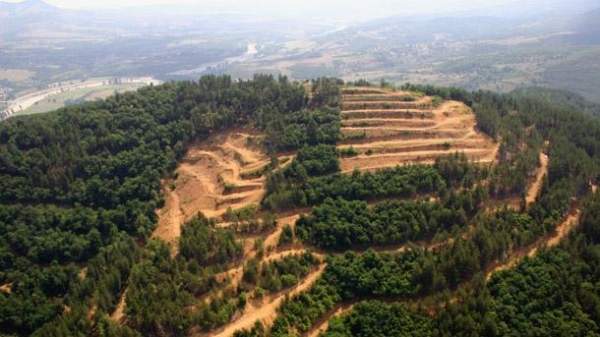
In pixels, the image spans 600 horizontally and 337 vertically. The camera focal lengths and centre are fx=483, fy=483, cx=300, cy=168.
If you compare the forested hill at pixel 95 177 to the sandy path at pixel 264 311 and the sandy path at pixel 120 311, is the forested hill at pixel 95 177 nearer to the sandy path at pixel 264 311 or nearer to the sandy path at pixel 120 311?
the sandy path at pixel 120 311

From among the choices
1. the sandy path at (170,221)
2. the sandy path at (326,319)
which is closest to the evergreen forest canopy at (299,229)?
the sandy path at (326,319)

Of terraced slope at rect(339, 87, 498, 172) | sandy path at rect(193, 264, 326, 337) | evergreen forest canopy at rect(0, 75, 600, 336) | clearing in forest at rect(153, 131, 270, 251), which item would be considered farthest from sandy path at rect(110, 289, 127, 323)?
terraced slope at rect(339, 87, 498, 172)

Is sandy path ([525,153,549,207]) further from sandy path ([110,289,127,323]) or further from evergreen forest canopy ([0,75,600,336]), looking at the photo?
sandy path ([110,289,127,323])

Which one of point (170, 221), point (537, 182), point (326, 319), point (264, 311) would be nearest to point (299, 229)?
point (264, 311)

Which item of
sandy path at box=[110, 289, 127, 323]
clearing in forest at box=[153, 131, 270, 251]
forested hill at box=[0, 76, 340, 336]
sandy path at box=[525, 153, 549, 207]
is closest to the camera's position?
sandy path at box=[110, 289, 127, 323]

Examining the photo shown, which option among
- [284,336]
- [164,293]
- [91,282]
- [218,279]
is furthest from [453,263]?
[91,282]
